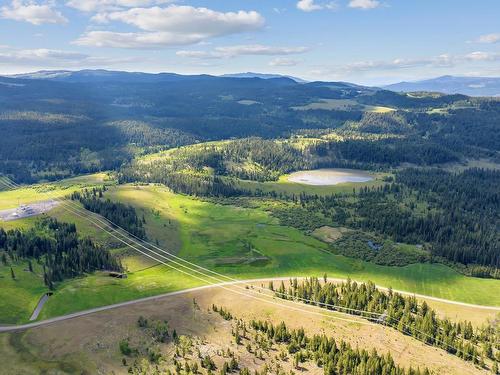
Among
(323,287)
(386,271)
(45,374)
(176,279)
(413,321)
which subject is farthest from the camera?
(386,271)

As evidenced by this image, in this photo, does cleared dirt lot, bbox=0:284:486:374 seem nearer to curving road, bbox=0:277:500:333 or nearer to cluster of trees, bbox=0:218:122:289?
curving road, bbox=0:277:500:333

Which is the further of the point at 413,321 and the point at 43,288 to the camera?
the point at 43,288

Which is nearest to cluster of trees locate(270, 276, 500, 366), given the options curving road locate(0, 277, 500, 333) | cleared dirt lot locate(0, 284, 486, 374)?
cleared dirt lot locate(0, 284, 486, 374)

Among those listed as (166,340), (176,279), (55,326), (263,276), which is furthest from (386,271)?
(55,326)

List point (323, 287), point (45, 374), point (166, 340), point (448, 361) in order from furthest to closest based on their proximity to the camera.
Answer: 1. point (323, 287)
2. point (166, 340)
3. point (448, 361)
4. point (45, 374)

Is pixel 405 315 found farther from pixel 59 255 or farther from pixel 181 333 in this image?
pixel 59 255

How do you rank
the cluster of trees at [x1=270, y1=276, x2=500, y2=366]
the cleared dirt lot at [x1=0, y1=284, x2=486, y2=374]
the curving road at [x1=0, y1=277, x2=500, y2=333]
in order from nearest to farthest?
1. the cleared dirt lot at [x1=0, y1=284, x2=486, y2=374]
2. the cluster of trees at [x1=270, y1=276, x2=500, y2=366]
3. the curving road at [x1=0, y1=277, x2=500, y2=333]

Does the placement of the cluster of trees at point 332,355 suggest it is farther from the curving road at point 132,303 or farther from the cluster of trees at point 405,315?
the curving road at point 132,303

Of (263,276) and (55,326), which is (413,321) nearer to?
(263,276)
